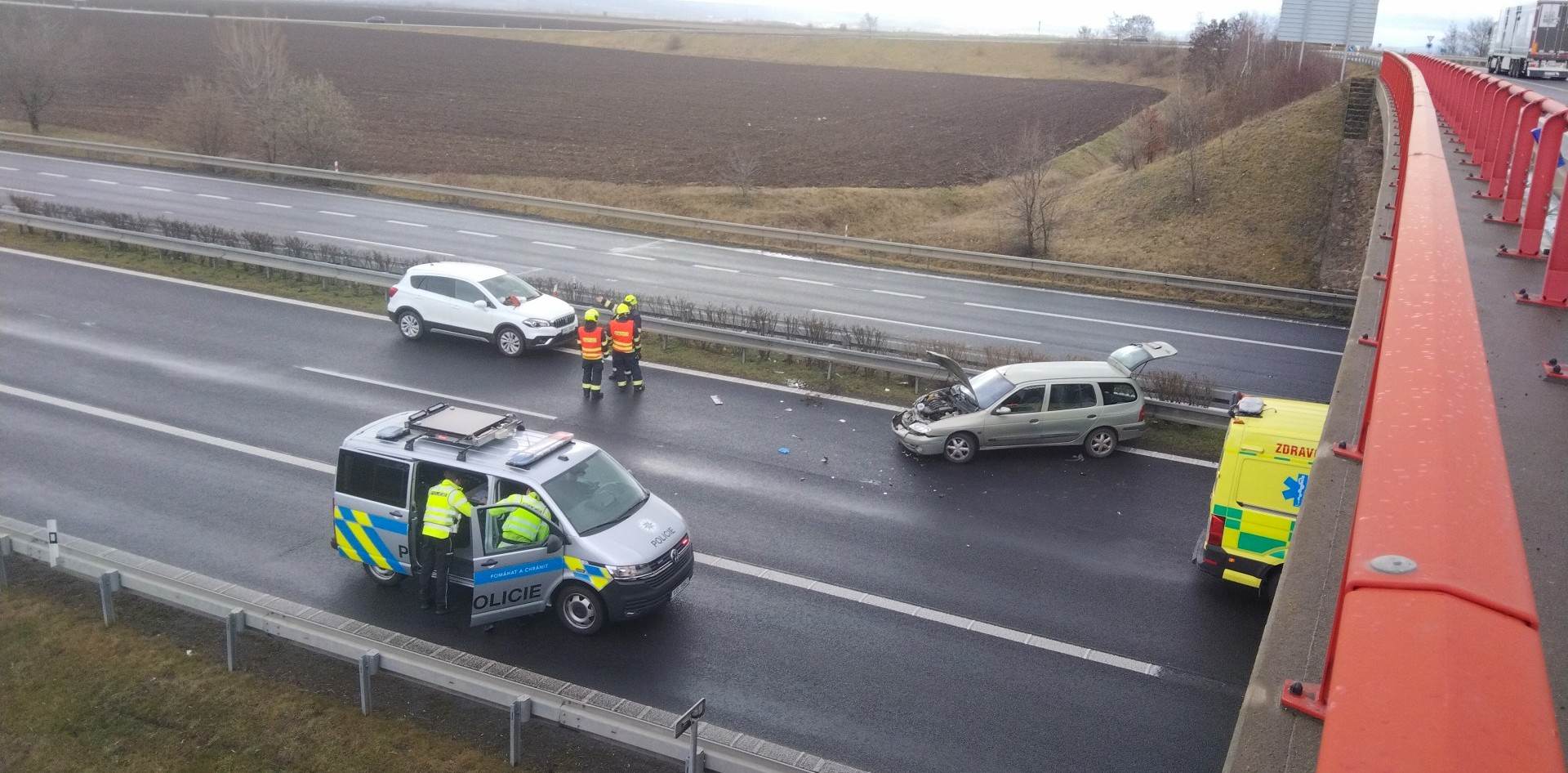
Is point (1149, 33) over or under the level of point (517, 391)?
over

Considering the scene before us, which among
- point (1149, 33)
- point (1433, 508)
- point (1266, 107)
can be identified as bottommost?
point (1433, 508)

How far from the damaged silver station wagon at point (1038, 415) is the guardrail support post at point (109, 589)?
30.6ft

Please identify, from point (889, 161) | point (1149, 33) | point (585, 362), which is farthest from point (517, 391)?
point (1149, 33)

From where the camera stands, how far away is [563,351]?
65.4 feet

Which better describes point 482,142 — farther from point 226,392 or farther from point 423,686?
point 423,686

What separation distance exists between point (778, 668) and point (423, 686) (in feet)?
10.1

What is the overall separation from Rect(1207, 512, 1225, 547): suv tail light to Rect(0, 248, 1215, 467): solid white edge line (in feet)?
13.9

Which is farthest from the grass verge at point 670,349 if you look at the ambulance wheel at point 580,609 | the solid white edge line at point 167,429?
the ambulance wheel at point 580,609

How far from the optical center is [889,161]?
4781 cm

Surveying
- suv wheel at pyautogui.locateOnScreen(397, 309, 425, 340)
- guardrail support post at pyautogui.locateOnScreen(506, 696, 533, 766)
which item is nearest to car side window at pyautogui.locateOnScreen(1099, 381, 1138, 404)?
guardrail support post at pyautogui.locateOnScreen(506, 696, 533, 766)

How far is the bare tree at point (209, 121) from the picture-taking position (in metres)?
40.1

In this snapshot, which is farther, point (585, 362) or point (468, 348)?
point (468, 348)

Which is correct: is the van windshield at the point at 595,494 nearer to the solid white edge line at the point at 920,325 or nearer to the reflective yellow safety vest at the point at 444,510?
the reflective yellow safety vest at the point at 444,510

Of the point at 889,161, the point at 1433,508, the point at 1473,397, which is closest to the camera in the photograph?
the point at 1433,508
